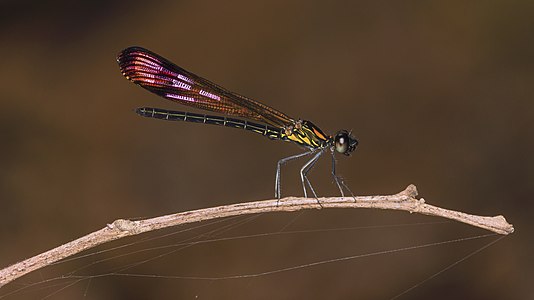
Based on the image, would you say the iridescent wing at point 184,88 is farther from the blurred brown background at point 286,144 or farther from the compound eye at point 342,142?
the blurred brown background at point 286,144

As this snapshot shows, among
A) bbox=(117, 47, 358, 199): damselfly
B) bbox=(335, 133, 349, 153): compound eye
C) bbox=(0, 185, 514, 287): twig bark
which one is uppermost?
bbox=(117, 47, 358, 199): damselfly

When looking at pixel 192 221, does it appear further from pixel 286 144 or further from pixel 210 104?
pixel 286 144

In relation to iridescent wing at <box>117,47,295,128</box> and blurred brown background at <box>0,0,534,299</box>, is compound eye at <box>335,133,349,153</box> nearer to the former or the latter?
iridescent wing at <box>117,47,295,128</box>

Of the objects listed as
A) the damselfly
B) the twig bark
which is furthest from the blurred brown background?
the twig bark

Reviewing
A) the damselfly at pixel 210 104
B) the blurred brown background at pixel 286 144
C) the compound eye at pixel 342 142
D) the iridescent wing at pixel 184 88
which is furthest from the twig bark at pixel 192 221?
the blurred brown background at pixel 286 144

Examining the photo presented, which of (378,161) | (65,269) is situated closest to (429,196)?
(378,161)

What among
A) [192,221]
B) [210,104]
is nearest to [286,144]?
[210,104]

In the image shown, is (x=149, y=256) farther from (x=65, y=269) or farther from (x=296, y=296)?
A: (x=296, y=296)
